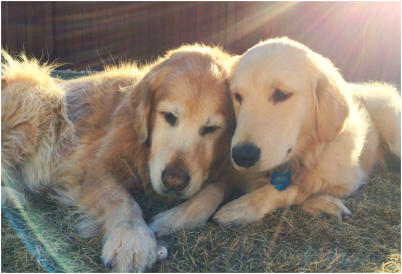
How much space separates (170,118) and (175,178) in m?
0.51

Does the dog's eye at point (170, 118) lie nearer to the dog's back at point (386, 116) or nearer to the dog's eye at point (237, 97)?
the dog's eye at point (237, 97)

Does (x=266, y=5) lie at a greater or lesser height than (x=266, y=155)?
lesser

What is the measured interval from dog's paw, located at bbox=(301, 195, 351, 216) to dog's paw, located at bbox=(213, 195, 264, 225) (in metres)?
0.42

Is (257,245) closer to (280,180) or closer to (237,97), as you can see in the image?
(280,180)

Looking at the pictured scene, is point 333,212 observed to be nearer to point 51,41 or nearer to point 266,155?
point 266,155

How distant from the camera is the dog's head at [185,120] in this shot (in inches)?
118

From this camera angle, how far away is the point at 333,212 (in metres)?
3.29

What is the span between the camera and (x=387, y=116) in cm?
457

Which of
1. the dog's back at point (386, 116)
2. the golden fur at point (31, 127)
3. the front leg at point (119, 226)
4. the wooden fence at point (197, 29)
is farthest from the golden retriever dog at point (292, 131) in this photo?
the wooden fence at point (197, 29)

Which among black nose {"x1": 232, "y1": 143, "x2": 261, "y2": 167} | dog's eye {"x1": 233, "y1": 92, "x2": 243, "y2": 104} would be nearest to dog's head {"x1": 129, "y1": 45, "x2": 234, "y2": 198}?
dog's eye {"x1": 233, "y1": 92, "x2": 243, "y2": 104}

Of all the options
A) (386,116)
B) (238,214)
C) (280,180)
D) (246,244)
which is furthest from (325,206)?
(386,116)

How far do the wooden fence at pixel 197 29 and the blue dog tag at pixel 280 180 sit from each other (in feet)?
22.9

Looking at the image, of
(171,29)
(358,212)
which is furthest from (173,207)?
(171,29)

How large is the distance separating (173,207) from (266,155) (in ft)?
2.94
